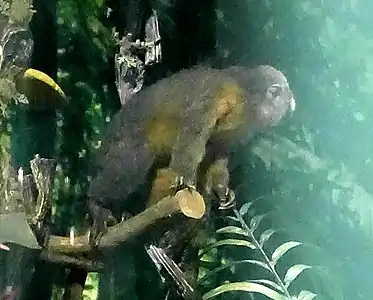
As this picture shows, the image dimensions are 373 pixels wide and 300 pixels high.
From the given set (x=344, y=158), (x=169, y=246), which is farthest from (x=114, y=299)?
(x=344, y=158)

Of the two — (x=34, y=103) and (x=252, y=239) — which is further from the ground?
(x=34, y=103)

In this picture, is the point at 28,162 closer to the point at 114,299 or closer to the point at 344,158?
the point at 114,299

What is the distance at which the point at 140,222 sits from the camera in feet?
2.61

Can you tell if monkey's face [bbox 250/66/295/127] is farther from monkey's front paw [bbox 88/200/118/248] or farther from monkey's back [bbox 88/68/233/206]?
monkey's front paw [bbox 88/200/118/248]

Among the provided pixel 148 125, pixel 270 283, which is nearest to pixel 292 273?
pixel 270 283

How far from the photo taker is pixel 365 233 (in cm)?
75

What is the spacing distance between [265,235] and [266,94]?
0.52 ft

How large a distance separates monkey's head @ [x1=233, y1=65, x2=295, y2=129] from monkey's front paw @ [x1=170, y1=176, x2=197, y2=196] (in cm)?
10

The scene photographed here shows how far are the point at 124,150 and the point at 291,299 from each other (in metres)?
0.25

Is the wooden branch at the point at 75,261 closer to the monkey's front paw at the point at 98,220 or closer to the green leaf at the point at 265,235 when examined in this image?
the monkey's front paw at the point at 98,220

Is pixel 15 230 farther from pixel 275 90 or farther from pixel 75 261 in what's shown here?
pixel 275 90

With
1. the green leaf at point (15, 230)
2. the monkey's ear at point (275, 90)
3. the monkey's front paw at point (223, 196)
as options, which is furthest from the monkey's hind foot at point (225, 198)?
A: the green leaf at point (15, 230)

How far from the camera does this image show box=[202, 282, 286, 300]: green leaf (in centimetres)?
80

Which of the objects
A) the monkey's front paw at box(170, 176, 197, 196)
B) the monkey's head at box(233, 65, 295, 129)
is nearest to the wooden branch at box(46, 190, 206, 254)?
the monkey's front paw at box(170, 176, 197, 196)
